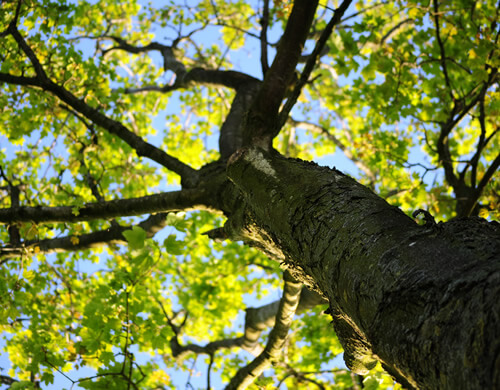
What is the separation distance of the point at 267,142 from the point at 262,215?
79cm

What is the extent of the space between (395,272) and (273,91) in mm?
1774

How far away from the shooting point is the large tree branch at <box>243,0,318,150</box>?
2.54 m

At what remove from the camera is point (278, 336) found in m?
3.28

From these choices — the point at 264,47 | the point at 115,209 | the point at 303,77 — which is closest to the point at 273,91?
Result: the point at 303,77

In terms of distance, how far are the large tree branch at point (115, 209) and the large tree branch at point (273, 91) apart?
1.88ft

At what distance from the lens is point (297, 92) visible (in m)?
2.69

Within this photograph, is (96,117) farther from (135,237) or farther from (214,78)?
(214,78)

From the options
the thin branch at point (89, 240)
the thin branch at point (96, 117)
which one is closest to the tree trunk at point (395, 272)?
the thin branch at point (96, 117)

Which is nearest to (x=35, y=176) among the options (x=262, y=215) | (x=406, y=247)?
(x=262, y=215)

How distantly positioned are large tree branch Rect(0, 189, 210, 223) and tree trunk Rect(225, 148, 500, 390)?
102cm

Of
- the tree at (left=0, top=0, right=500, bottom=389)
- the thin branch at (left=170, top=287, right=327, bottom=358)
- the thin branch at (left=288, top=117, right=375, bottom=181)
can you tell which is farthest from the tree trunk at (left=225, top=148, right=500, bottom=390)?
the thin branch at (left=288, top=117, right=375, bottom=181)

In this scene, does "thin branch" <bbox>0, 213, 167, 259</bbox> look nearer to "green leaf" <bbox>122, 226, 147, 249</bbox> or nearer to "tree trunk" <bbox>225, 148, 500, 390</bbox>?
"green leaf" <bbox>122, 226, 147, 249</bbox>

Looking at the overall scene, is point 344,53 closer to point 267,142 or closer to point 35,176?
point 267,142

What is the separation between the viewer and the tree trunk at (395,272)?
77 cm
